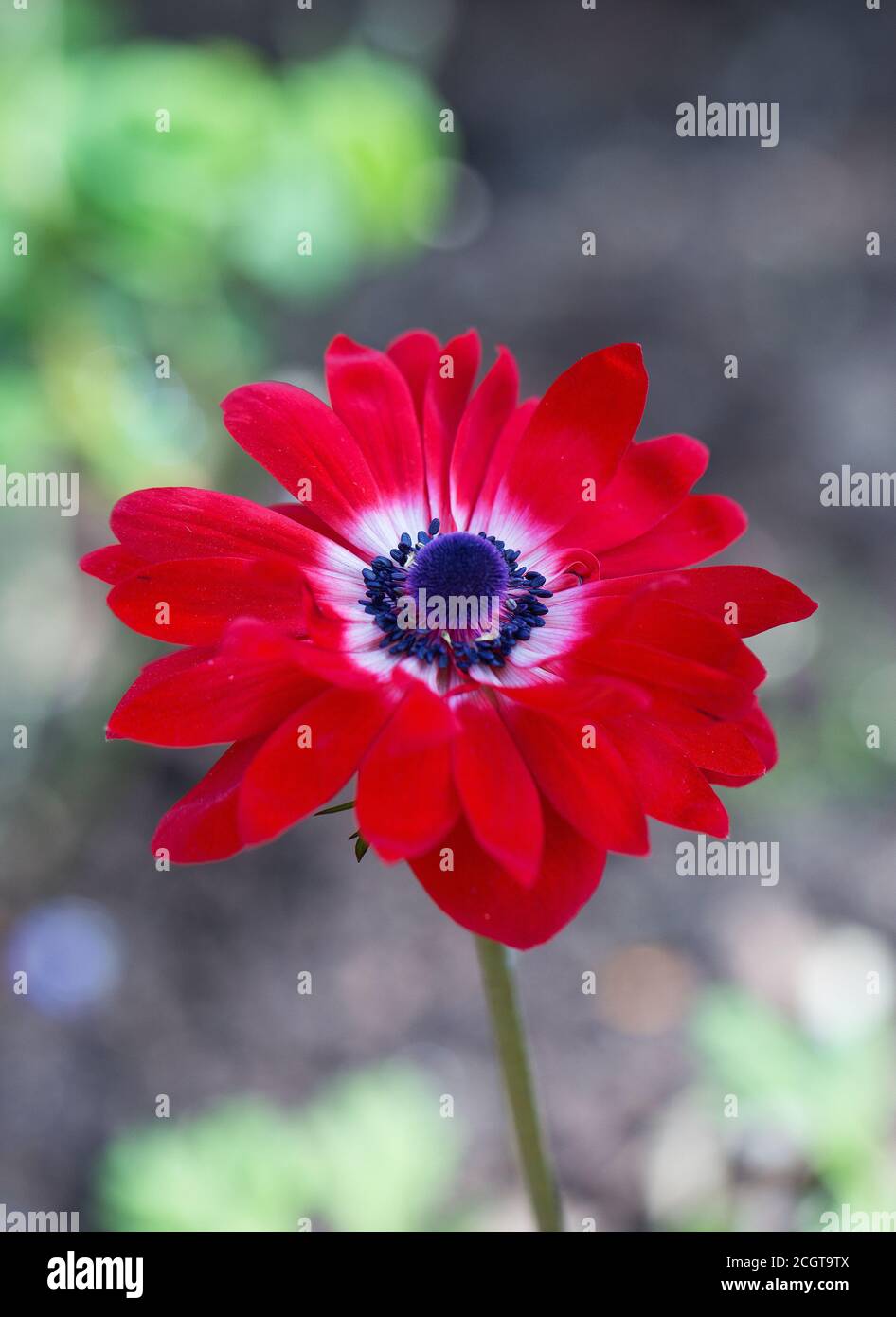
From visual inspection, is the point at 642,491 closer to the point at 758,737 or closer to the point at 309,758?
the point at 758,737

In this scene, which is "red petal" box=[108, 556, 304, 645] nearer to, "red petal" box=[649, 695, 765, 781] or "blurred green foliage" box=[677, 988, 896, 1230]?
"red petal" box=[649, 695, 765, 781]

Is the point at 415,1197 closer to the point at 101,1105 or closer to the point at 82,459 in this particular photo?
the point at 101,1105

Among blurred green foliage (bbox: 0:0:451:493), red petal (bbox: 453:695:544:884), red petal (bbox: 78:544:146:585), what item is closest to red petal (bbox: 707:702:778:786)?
red petal (bbox: 453:695:544:884)

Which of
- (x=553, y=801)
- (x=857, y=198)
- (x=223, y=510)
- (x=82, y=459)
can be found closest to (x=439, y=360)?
(x=223, y=510)

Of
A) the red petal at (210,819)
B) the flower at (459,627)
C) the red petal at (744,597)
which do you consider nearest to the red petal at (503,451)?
the flower at (459,627)

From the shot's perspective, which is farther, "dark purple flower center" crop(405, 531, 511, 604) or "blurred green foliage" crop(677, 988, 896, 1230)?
"blurred green foliage" crop(677, 988, 896, 1230)

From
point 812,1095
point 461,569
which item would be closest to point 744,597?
point 461,569

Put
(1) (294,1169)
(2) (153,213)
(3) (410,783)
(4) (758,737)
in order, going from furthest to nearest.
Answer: (2) (153,213), (1) (294,1169), (4) (758,737), (3) (410,783)
